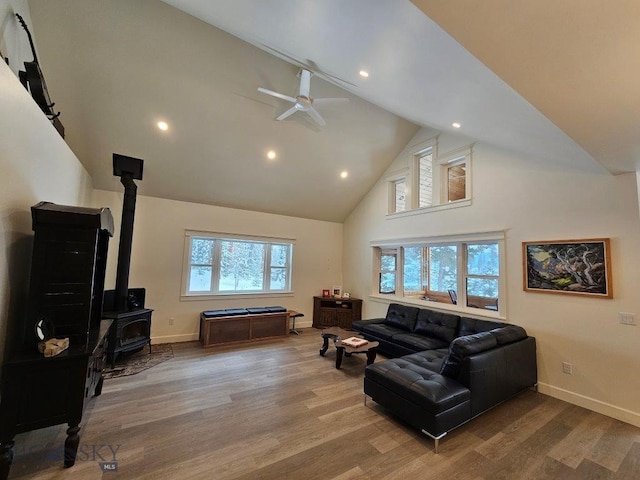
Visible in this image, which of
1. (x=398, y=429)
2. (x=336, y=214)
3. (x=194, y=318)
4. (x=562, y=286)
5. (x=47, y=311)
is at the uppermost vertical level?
(x=336, y=214)

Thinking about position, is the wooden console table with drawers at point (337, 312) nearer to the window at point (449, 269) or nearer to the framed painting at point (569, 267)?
the window at point (449, 269)

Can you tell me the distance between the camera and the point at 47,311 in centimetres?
216

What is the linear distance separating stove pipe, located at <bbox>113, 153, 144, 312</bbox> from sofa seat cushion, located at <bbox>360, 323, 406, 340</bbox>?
3978mm

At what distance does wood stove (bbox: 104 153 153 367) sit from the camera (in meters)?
4.16

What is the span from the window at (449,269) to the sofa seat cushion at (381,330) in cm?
113

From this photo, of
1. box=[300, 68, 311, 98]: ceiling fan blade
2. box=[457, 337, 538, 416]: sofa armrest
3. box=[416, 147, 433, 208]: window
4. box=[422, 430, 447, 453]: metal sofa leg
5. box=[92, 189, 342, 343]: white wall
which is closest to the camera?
box=[422, 430, 447, 453]: metal sofa leg

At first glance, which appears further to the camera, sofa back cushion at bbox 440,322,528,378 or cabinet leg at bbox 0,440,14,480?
sofa back cushion at bbox 440,322,528,378

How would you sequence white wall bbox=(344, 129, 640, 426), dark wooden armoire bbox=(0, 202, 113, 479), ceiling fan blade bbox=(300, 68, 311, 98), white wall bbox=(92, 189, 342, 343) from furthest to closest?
white wall bbox=(92, 189, 342, 343) → ceiling fan blade bbox=(300, 68, 311, 98) → white wall bbox=(344, 129, 640, 426) → dark wooden armoire bbox=(0, 202, 113, 479)

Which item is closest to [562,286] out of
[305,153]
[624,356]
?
[624,356]

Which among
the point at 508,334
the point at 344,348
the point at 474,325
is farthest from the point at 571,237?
the point at 344,348

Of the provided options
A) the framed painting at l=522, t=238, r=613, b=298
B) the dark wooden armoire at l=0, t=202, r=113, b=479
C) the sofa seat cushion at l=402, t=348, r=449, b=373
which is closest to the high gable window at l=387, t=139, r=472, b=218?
the framed painting at l=522, t=238, r=613, b=298

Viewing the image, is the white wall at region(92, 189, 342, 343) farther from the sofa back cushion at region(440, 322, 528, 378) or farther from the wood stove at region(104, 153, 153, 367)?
the sofa back cushion at region(440, 322, 528, 378)

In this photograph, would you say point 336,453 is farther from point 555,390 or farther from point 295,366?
point 555,390

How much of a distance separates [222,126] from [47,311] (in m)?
3.36
